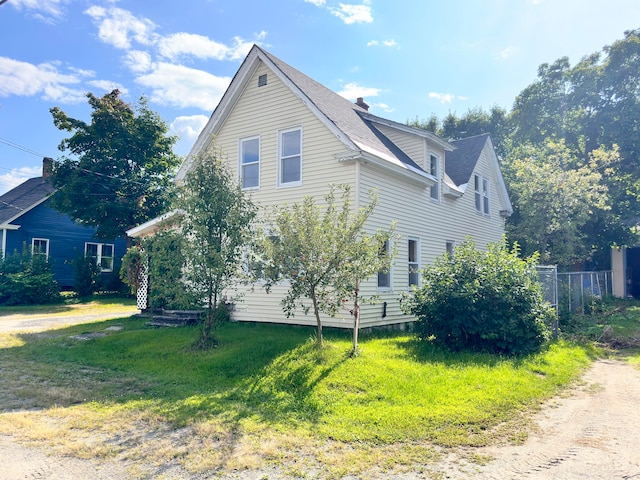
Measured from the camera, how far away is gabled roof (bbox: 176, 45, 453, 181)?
12203 mm

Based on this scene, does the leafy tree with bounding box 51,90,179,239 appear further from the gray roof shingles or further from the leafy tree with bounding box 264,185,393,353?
the leafy tree with bounding box 264,185,393,353

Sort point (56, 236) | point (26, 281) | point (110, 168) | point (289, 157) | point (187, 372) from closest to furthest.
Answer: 1. point (187, 372)
2. point (289, 157)
3. point (26, 281)
4. point (110, 168)
5. point (56, 236)

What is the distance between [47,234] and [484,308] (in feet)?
86.0

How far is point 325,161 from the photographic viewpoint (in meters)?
12.4

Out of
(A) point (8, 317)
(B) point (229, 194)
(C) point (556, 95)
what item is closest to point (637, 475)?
(B) point (229, 194)

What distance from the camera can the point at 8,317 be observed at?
55.6 feet

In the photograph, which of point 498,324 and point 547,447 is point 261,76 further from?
point 547,447

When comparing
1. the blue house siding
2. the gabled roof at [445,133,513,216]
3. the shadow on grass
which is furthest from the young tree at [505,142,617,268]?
the blue house siding

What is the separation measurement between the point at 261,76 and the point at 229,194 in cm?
605

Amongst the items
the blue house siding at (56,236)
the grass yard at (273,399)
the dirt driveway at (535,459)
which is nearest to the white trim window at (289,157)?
the grass yard at (273,399)

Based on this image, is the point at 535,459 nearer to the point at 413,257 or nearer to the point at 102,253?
the point at 413,257

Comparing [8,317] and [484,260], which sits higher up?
[484,260]

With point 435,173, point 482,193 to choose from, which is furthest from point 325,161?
point 482,193

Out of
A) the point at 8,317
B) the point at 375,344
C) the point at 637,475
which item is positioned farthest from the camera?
the point at 8,317
